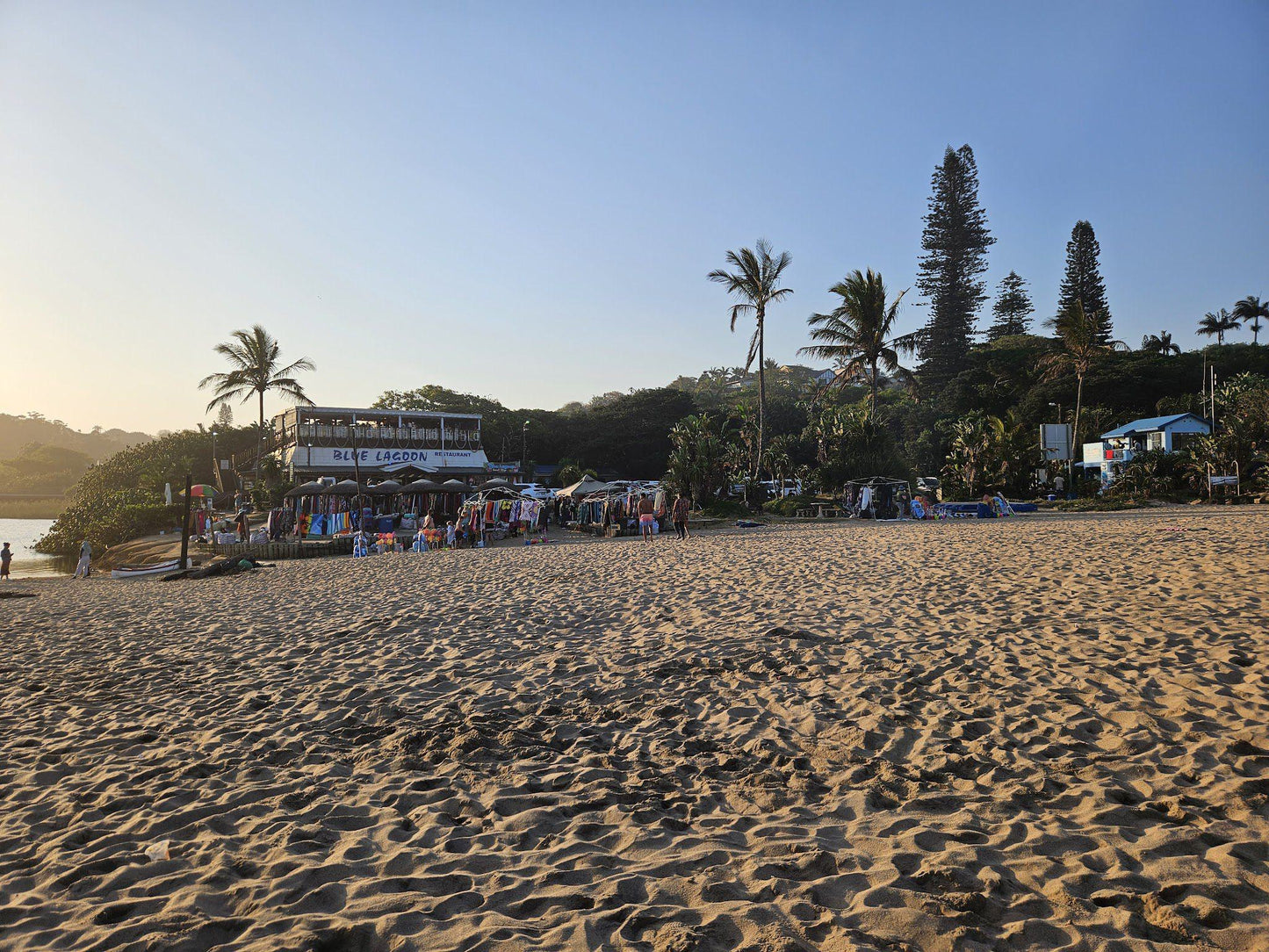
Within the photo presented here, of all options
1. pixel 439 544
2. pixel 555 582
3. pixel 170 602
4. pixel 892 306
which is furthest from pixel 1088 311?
pixel 170 602

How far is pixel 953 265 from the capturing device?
56.1m

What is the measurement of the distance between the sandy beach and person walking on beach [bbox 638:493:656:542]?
410 inches

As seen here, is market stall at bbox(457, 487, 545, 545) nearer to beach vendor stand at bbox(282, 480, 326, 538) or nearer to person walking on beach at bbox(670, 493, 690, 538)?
person walking on beach at bbox(670, 493, 690, 538)

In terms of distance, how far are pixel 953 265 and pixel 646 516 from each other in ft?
159

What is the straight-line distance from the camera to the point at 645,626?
7.02 m

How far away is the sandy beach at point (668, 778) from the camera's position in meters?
2.52

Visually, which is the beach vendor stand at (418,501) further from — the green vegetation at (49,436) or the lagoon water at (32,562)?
the green vegetation at (49,436)

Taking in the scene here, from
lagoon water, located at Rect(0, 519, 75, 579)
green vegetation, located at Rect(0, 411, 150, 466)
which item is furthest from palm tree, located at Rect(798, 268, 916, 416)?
green vegetation, located at Rect(0, 411, 150, 466)

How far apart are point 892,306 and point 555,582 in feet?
75.6

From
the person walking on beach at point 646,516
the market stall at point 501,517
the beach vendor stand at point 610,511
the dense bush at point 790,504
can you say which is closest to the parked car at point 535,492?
the beach vendor stand at point 610,511

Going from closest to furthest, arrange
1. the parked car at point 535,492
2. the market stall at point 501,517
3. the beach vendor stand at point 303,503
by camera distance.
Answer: the market stall at point 501,517 < the beach vendor stand at point 303,503 < the parked car at point 535,492

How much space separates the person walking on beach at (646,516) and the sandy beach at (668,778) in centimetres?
1040

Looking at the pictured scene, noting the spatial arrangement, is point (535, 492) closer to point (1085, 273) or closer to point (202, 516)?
point (202, 516)

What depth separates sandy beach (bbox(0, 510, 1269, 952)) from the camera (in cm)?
252
